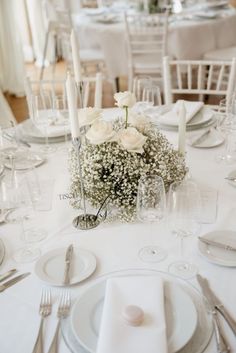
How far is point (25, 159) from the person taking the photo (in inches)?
67.7

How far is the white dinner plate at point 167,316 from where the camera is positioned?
85cm

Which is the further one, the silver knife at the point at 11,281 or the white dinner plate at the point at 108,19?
the white dinner plate at the point at 108,19

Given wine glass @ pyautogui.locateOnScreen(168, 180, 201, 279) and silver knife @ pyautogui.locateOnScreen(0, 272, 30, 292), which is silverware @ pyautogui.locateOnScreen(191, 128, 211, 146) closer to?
wine glass @ pyautogui.locateOnScreen(168, 180, 201, 279)

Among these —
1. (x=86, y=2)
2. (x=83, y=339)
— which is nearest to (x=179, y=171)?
(x=83, y=339)

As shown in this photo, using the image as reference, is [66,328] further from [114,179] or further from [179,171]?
[179,171]

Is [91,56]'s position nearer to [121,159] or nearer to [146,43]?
[146,43]

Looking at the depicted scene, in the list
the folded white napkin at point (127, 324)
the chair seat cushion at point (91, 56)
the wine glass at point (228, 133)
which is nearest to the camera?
the folded white napkin at point (127, 324)

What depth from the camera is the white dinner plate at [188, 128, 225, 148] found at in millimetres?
1747

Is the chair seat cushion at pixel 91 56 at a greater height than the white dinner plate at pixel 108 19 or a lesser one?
lesser

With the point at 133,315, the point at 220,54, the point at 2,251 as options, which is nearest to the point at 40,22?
the point at 220,54

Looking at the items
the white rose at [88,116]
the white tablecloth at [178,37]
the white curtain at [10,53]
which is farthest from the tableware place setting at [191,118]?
the white curtain at [10,53]

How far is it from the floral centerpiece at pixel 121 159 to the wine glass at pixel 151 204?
128 millimetres

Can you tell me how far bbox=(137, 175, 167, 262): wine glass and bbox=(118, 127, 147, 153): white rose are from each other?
0.12m

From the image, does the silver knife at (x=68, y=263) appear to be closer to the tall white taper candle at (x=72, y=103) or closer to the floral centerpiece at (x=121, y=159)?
the floral centerpiece at (x=121, y=159)
